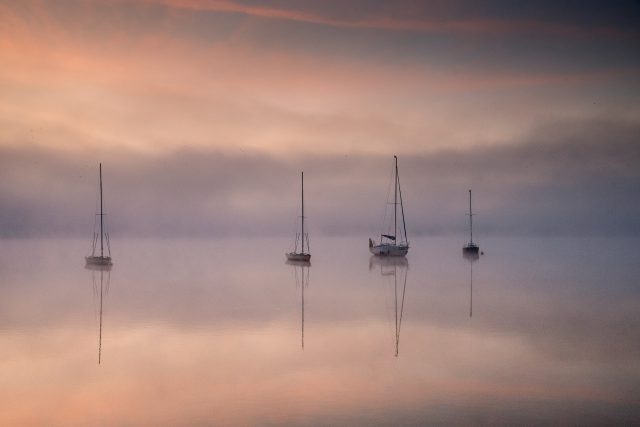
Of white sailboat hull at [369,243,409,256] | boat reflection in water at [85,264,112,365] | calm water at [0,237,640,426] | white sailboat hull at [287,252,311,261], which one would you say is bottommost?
calm water at [0,237,640,426]

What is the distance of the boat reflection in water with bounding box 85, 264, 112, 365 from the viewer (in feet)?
68.5

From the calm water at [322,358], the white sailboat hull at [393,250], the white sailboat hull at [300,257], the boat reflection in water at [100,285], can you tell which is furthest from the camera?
the white sailboat hull at [393,250]

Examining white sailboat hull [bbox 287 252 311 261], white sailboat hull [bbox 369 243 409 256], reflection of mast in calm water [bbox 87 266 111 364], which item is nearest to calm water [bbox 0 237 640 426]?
reflection of mast in calm water [bbox 87 266 111 364]

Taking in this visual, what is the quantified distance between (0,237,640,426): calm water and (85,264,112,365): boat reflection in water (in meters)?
0.23

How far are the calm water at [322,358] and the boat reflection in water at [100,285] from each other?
9.0 inches

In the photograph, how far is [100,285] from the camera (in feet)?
121

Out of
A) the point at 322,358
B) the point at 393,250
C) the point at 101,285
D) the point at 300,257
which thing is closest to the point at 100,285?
the point at 101,285

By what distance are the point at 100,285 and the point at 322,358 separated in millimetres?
24788

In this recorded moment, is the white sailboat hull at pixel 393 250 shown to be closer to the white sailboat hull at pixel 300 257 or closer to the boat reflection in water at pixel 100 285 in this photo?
the white sailboat hull at pixel 300 257

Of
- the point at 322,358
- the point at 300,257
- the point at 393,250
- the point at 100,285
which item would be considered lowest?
the point at 322,358

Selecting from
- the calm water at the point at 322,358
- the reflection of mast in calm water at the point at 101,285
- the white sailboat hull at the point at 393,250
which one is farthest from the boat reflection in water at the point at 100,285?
the white sailboat hull at the point at 393,250

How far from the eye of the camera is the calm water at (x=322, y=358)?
11.2 metres

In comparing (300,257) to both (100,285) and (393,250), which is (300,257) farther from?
(100,285)

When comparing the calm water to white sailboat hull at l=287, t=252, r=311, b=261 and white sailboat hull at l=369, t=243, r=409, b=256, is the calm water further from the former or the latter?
white sailboat hull at l=369, t=243, r=409, b=256
